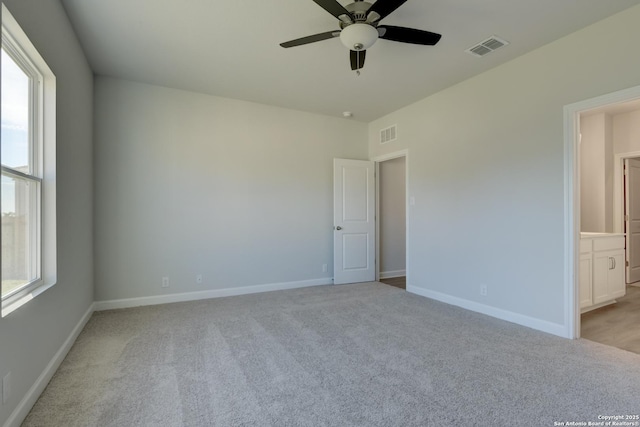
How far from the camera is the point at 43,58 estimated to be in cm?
216

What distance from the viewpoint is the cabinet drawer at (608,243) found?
3.70 metres

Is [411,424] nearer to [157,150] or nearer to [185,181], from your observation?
[185,181]

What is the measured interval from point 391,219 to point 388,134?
1589 mm

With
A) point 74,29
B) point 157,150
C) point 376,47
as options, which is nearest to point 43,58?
point 74,29

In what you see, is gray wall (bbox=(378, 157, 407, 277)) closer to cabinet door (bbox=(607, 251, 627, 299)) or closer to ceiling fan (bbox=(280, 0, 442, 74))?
cabinet door (bbox=(607, 251, 627, 299))

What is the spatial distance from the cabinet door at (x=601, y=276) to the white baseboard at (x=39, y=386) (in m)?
5.25

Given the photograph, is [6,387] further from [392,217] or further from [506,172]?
[392,217]

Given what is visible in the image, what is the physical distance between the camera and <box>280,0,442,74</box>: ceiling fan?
212 centimetres

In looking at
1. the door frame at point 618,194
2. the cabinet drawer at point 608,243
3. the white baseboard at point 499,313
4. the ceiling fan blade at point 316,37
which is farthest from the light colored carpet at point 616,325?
Answer: the ceiling fan blade at point 316,37

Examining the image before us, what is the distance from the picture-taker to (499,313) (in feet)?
11.6

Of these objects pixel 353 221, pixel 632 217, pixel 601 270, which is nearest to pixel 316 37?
pixel 353 221

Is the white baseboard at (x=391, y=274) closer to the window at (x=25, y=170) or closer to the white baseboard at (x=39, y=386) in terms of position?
the white baseboard at (x=39, y=386)

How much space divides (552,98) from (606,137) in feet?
10.1

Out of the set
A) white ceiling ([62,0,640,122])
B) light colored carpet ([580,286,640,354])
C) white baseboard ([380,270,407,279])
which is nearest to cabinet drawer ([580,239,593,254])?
light colored carpet ([580,286,640,354])
